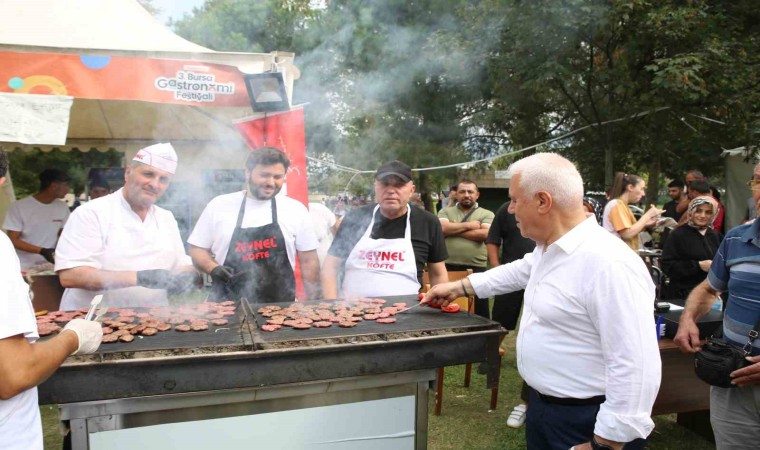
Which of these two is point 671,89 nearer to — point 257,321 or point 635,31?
point 635,31

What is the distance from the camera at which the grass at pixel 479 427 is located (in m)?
3.83

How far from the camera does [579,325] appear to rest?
1.79 metres

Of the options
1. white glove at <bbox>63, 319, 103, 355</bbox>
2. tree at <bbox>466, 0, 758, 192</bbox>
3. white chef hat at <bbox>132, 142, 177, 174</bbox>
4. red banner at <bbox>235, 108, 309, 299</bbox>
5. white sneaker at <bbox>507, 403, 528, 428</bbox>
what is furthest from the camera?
tree at <bbox>466, 0, 758, 192</bbox>

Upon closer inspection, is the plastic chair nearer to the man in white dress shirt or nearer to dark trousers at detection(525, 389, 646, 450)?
dark trousers at detection(525, 389, 646, 450)

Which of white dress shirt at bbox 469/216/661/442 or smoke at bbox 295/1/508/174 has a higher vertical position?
smoke at bbox 295/1/508/174

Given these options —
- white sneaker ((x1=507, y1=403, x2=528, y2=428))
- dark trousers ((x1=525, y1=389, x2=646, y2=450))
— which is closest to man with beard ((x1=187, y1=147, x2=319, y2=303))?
dark trousers ((x1=525, y1=389, x2=646, y2=450))

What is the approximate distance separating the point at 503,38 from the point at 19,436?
739 cm

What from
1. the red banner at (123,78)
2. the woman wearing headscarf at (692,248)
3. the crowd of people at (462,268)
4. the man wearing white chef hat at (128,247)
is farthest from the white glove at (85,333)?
the woman wearing headscarf at (692,248)

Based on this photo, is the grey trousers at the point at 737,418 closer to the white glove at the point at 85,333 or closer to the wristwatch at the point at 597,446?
the wristwatch at the point at 597,446

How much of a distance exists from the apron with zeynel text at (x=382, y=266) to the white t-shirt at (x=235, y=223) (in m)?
0.37

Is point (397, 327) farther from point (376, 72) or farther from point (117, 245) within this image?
point (376, 72)

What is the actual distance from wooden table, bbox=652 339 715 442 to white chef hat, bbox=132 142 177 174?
11.3 feet

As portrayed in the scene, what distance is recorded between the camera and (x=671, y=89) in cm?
753

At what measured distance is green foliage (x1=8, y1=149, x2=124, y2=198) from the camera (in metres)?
11.6
